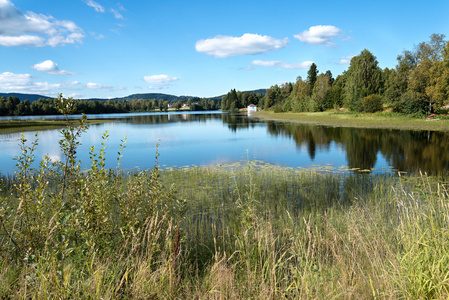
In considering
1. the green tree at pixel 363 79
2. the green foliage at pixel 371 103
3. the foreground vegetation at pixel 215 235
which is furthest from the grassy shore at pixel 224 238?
the green tree at pixel 363 79

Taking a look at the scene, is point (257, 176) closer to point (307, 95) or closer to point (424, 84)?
point (424, 84)

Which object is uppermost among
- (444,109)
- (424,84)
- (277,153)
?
(424,84)

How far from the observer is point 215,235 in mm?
7371

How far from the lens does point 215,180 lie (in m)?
13.1

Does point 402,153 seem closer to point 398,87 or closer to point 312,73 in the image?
point 398,87

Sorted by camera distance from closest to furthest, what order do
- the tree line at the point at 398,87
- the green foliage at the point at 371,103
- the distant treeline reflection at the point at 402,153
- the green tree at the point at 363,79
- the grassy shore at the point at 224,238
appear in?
the grassy shore at the point at 224,238, the distant treeline reflection at the point at 402,153, the tree line at the point at 398,87, the green foliage at the point at 371,103, the green tree at the point at 363,79

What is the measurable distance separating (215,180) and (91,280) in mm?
9886

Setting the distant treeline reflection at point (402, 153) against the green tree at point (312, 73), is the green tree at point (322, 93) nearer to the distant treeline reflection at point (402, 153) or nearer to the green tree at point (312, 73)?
the green tree at point (312, 73)

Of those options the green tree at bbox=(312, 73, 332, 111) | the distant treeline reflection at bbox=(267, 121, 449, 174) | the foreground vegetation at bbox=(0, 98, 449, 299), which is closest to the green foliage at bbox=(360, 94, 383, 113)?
the green tree at bbox=(312, 73, 332, 111)

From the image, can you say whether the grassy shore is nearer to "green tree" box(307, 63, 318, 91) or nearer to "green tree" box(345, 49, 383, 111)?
"green tree" box(345, 49, 383, 111)

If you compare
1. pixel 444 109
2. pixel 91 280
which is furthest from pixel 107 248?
pixel 444 109

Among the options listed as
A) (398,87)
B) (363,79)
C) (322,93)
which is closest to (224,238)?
(398,87)

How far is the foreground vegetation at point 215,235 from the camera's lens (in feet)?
11.3

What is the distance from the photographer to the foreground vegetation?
346 centimetres
